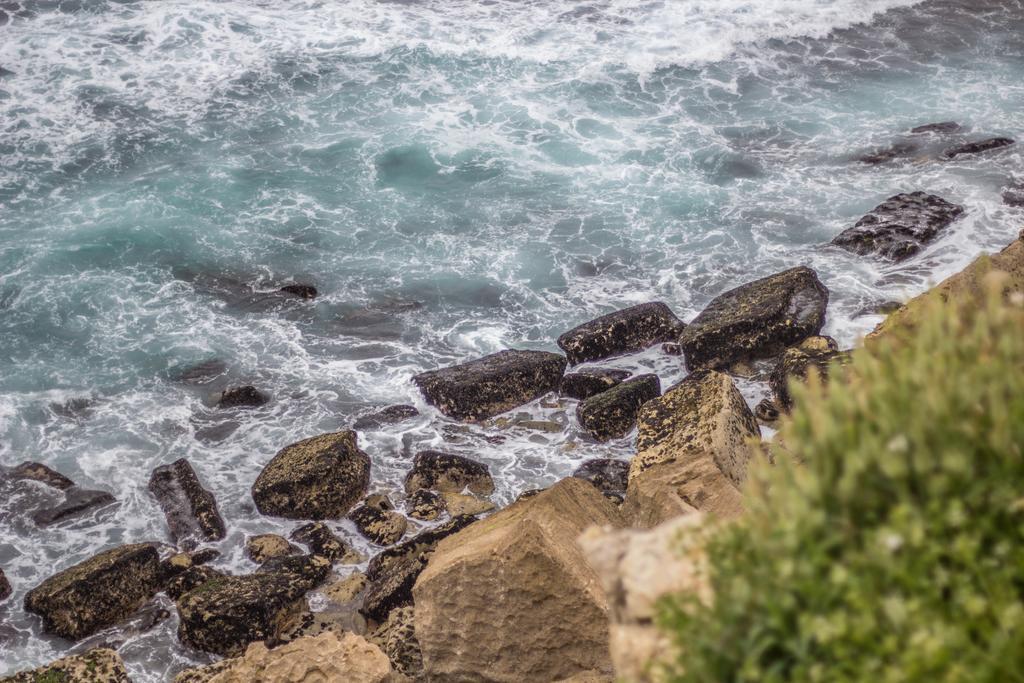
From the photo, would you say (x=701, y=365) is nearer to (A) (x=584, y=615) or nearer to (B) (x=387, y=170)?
(A) (x=584, y=615)

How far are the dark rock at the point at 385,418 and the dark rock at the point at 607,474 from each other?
124 inches

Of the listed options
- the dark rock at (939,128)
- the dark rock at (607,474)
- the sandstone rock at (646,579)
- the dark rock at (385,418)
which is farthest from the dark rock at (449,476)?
the dark rock at (939,128)

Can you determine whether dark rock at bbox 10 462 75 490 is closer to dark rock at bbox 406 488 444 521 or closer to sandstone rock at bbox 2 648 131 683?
sandstone rock at bbox 2 648 131 683

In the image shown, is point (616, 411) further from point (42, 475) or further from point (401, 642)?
point (42, 475)

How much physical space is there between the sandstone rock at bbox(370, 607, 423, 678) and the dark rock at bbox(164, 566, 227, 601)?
2.91m

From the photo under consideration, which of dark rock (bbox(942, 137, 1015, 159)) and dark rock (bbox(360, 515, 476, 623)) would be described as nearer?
dark rock (bbox(360, 515, 476, 623))

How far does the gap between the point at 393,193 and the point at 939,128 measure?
1309 cm

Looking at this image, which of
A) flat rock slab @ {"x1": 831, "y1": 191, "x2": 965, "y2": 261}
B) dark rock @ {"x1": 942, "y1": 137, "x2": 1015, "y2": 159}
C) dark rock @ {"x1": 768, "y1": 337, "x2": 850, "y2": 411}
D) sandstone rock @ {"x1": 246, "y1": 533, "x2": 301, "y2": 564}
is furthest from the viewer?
dark rock @ {"x1": 942, "y1": 137, "x2": 1015, "y2": 159}

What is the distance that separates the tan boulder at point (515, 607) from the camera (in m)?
9.29

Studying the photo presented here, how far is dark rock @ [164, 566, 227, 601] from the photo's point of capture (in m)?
13.3

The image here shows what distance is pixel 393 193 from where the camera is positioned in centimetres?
2397

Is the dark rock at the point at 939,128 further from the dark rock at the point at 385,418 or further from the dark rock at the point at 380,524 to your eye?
the dark rock at the point at 380,524

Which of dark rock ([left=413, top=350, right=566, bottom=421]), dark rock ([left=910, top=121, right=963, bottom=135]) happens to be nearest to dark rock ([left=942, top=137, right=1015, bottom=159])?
dark rock ([left=910, top=121, right=963, bottom=135])

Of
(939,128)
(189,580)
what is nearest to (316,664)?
(189,580)
